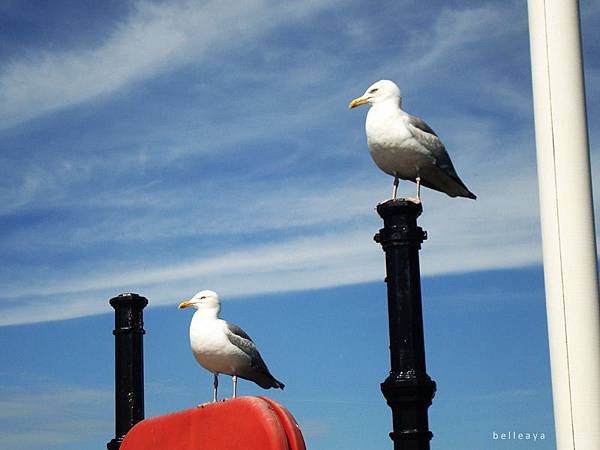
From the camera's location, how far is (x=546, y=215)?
4.00 metres

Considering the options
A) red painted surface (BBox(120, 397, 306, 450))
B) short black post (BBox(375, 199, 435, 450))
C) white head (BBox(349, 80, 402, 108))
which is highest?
white head (BBox(349, 80, 402, 108))

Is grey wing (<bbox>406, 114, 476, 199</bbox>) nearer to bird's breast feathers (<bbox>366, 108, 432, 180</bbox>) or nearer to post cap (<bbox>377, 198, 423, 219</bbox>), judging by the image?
bird's breast feathers (<bbox>366, 108, 432, 180</bbox>)

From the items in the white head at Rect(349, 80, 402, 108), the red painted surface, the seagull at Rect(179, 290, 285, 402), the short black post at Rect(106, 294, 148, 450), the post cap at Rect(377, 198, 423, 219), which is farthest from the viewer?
the seagull at Rect(179, 290, 285, 402)

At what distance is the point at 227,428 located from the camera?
15.3ft

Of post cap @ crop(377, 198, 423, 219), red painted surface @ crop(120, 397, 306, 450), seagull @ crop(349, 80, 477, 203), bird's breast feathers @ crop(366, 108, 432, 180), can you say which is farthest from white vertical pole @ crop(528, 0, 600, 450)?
bird's breast feathers @ crop(366, 108, 432, 180)

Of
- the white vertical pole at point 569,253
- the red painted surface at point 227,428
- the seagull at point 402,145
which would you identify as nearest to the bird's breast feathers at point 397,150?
the seagull at point 402,145

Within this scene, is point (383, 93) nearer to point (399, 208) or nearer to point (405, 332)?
point (399, 208)

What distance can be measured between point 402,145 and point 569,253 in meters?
2.39

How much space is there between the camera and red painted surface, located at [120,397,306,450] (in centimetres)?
429

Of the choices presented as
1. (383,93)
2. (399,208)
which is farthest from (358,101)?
(399,208)

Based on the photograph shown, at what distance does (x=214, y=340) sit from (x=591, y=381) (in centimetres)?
443

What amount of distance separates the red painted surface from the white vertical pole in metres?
1.20

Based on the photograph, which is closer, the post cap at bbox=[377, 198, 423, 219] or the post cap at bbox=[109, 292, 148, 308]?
the post cap at bbox=[377, 198, 423, 219]

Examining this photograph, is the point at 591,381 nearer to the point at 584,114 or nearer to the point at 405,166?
the point at 584,114
